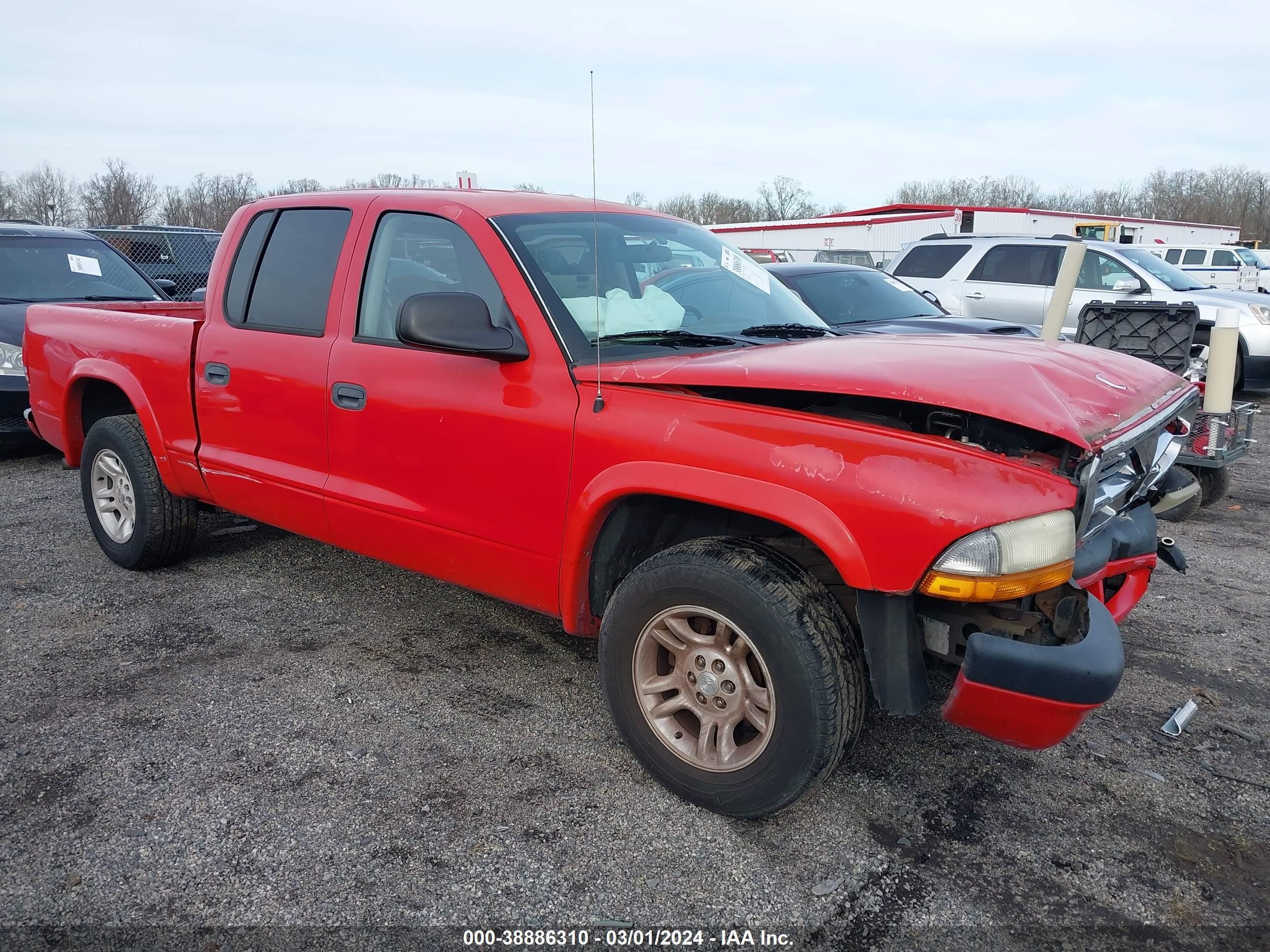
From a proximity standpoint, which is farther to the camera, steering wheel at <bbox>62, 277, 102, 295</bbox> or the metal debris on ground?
steering wheel at <bbox>62, 277, 102, 295</bbox>

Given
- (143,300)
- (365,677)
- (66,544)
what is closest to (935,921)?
(365,677)

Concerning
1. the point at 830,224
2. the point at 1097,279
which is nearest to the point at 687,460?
the point at 1097,279

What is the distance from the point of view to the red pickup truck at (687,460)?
2.36 m

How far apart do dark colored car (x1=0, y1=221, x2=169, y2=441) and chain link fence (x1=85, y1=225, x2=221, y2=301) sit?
5.50 metres

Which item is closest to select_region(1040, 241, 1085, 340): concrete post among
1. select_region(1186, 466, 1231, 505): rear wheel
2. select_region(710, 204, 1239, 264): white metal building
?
select_region(1186, 466, 1231, 505): rear wheel

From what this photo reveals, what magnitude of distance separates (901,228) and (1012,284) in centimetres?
1849

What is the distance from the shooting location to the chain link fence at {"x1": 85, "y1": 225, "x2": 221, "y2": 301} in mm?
14297

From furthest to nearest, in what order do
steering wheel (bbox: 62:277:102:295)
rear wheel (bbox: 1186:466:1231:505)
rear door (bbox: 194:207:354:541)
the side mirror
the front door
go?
1. steering wheel (bbox: 62:277:102:295)
2. rear wheel (bbox: 1186:466:1231:505)
3. rear door (bbox: 194:207:354:541)
4. the front door
5. the side mirror

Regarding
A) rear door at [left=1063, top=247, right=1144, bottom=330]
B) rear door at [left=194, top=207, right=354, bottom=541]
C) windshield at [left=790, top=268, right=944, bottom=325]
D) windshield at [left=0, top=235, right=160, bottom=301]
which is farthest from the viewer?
rear door at [left=1063, top=247, right=1144, bottom=330]

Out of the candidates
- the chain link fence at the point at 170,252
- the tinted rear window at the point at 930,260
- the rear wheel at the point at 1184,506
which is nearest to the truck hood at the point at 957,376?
the rear wheel at the point at 1184,506

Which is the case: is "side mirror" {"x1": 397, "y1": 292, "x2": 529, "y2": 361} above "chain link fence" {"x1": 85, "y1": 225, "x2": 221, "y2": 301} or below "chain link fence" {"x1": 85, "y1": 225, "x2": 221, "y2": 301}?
below

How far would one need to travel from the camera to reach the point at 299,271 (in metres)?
3.87

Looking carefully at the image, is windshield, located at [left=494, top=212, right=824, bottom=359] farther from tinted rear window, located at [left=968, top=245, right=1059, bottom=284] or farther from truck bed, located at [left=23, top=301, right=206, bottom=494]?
tinted rear window, located at [left=968, top=245, right=1059, bottom=284]

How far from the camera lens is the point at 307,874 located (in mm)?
2488
